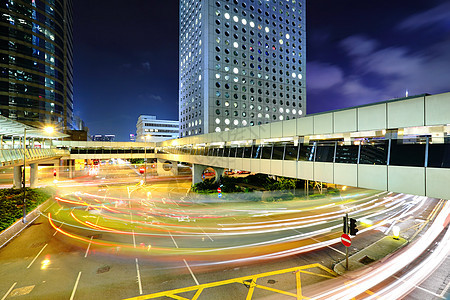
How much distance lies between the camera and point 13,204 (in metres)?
19.7

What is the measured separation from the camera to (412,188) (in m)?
8.94

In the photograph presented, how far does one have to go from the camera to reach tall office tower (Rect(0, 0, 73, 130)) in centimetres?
5359

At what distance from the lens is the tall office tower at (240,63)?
58.8 m

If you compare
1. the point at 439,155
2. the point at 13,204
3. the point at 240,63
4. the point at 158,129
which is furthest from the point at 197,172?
the point at 158,129

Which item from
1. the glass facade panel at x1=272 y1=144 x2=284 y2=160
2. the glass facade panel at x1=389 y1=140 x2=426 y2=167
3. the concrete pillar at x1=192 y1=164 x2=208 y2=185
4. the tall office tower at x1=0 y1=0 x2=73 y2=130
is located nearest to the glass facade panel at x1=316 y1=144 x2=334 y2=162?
the glass facade panel at x1=389 y1=140 x2=426 y2=167

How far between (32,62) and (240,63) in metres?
58.5

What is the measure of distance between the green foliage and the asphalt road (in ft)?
4.99

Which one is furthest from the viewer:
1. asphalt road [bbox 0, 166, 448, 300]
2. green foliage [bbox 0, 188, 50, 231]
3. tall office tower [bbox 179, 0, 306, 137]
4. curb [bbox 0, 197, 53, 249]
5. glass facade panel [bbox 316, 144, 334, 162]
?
Result: tall office tower [bbox 179, 0, 306, 137]

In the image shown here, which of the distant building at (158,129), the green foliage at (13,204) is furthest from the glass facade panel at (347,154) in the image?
the distant building at (158,129)

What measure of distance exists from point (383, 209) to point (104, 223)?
28.6m

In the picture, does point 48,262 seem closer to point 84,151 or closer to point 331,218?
point 331,218

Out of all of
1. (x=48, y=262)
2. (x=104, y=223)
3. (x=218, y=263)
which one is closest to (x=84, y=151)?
(x=104, y=223)

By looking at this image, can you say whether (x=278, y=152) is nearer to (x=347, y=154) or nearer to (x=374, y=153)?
(x=347, y=154)

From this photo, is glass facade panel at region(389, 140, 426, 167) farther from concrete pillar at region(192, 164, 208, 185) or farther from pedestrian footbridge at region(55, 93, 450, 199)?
concrete pillar at region(192, 164, 208, 185)
